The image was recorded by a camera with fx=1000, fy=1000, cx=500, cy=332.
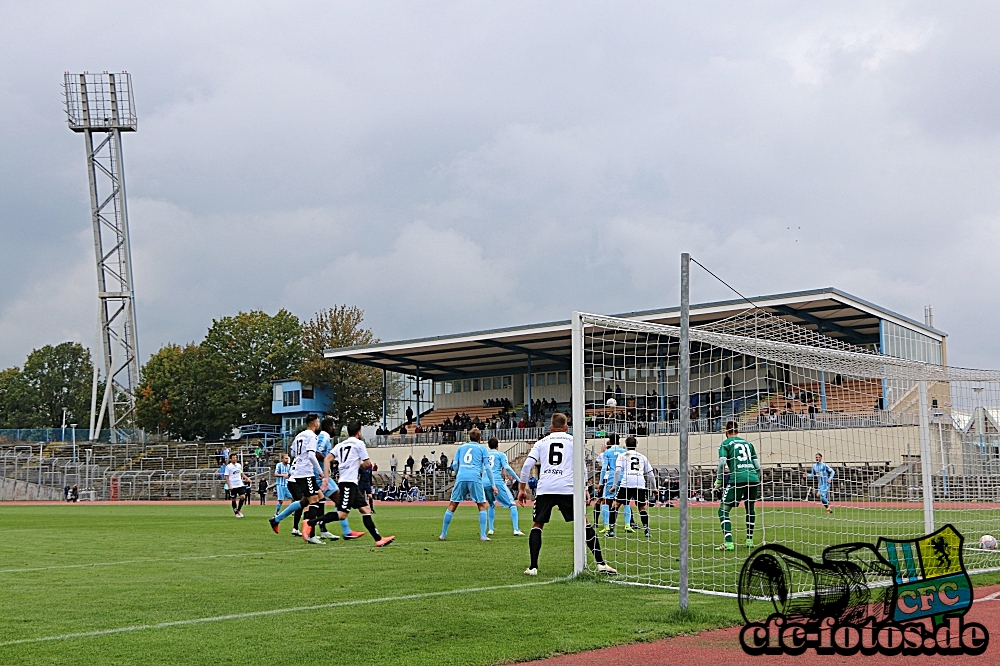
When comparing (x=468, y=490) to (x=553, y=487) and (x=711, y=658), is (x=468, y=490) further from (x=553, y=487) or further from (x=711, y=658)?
(x=711, y=658)

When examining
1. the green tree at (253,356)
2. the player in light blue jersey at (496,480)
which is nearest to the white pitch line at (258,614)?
the player in light blue jersey at (496,480)

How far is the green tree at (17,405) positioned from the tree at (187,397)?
30909 millimetres

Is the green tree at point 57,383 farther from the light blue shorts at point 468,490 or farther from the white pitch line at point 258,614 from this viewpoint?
the white pitch line at point 258,614

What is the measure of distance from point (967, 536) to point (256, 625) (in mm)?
12213

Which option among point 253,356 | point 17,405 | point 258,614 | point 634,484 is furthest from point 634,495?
point 17,405

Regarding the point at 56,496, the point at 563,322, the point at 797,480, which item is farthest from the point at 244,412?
the point at 797,480

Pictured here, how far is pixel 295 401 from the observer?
2975 inches

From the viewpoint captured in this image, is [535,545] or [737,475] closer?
[535,545]

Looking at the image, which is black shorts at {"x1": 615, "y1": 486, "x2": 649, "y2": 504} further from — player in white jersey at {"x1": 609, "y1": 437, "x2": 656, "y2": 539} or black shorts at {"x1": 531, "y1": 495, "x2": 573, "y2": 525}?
black shorts at {"x1": 531, "y1": 495, "x2": 573, "y2": 525}

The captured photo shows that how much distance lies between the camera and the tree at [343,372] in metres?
76.7

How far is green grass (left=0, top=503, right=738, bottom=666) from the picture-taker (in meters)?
7.19

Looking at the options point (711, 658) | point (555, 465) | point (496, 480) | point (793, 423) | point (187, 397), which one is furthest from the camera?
point (187, 397)

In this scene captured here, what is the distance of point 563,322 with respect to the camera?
5509 centimetres

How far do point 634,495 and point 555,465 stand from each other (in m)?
7.12
